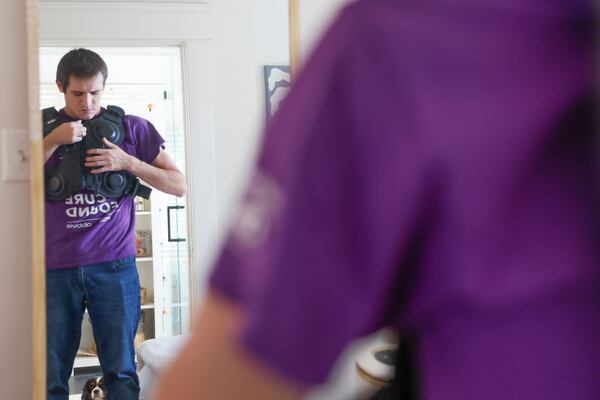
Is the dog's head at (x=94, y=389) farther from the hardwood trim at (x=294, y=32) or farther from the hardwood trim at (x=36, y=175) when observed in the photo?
the hardwood trim at (x=294, y=32)

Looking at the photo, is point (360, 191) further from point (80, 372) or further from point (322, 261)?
point (80, 372)

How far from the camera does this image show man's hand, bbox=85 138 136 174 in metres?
1.17

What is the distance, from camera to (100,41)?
114 centimetres

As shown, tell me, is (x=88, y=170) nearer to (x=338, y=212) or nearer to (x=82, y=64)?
(x=82, y=64)

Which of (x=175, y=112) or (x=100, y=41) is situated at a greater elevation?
(x=100, y=41)

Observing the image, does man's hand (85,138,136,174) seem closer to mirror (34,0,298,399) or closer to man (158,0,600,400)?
mirror (34,0,298,399)

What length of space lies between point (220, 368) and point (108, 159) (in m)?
0.99

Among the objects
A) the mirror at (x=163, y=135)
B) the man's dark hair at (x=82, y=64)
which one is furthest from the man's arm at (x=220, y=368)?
the man's dark hair at (x=82, y=64)

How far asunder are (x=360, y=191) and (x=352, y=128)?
0.08ft

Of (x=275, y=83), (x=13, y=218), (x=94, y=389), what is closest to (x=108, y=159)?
(x=13, y=218)

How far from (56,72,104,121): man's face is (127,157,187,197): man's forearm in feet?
0.43

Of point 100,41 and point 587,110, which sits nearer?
point 587,110

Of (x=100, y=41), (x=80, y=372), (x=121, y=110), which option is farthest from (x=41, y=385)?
(x=100, y=41)

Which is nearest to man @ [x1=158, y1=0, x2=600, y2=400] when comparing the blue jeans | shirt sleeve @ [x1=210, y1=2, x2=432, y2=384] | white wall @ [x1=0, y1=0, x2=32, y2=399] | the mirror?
shirt sleeve @ [x1=210, y1=2, x2=432, y2=384]
